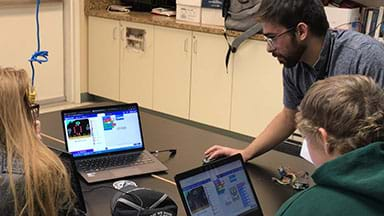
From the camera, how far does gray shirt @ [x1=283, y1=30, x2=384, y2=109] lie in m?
1.93

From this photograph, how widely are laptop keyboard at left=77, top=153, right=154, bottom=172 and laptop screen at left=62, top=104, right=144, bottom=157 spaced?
29 millimetres

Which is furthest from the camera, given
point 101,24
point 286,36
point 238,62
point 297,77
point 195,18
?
point 101,24

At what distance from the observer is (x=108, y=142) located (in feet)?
6.84

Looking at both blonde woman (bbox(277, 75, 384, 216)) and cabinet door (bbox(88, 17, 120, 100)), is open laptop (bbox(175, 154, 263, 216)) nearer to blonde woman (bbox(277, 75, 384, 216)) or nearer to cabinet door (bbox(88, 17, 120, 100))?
blonde woman (bbox(277, 75, 384, 216))

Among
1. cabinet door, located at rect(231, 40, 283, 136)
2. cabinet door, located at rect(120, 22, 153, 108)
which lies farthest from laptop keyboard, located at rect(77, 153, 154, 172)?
cabinet door, located at rect(120, 22, 153, 108)

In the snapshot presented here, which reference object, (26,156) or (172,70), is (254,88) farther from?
(26,156)

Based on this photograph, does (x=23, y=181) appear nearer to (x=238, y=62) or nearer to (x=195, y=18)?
(x=238, y=62)

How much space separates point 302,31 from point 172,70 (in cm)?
271

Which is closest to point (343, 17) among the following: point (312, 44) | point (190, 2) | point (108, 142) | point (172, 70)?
point (190, 2)

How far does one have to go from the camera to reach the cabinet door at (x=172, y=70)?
15.0 ft

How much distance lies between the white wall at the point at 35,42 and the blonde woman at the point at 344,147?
390 centimetres

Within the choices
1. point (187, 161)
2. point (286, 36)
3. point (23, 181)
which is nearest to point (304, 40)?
point (286, 36)

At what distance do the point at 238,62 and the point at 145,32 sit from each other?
0.96m

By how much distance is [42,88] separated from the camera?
16.8 feet
